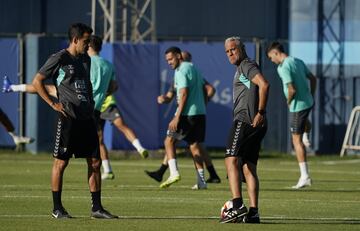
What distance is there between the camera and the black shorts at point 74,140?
51.0ft

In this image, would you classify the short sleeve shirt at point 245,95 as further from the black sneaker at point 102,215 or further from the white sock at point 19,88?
the white sock at point 19,88

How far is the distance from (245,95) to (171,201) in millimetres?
3188

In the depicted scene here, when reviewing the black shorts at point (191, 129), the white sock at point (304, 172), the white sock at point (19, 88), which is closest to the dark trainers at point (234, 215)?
the white sock at point (19, 88)

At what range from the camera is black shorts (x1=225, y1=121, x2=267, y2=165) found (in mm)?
15406

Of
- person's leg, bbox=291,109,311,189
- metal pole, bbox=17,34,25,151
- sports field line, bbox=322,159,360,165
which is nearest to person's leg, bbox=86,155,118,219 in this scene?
person's leg, bbox=291,109,311,189

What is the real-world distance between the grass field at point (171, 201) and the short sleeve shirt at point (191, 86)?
4.29ft

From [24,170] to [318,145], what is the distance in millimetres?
11619

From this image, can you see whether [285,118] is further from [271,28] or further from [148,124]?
[271,28]

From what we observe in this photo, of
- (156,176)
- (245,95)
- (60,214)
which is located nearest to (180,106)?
(156,176)

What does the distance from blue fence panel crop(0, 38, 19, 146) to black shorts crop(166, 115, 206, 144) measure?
44.8 ft

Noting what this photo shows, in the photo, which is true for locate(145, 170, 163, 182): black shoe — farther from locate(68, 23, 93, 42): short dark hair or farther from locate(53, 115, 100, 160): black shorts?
locate(68, 23, 93, 42): short dark hair

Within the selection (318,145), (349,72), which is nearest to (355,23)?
(349,72)

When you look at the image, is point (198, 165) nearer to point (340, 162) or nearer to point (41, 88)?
point (41, 88)

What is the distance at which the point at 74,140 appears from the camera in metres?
15.6
